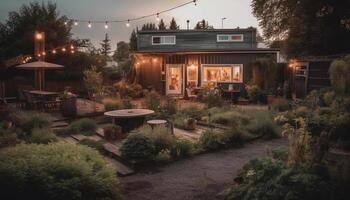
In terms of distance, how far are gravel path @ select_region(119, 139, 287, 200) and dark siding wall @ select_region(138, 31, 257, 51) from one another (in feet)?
Answer: 54.4

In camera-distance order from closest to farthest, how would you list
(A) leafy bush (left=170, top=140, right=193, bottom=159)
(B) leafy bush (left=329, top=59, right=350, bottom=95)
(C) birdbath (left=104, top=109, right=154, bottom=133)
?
(A) leafy bush (left=170, top=140, right=193, bottom=159)
(C) birdbath (left=104, top=109, right=154, bottom=133)
(B) leafy bush (left=329, top=59, right=350, bottom=95)

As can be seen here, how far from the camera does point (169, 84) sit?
20516 mm

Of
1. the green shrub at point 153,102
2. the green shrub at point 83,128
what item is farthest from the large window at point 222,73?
the green shrub at point 83,128

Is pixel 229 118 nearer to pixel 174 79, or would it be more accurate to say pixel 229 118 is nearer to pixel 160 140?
pixel 160 140

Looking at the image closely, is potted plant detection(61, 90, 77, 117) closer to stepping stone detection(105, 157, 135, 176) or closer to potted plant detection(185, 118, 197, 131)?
potted plant detection(185, 118, 197, 131)

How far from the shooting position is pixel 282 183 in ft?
13.6

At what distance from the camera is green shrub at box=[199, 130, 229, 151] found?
793cm

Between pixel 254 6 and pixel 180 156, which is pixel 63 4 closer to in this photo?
pixel 254 6

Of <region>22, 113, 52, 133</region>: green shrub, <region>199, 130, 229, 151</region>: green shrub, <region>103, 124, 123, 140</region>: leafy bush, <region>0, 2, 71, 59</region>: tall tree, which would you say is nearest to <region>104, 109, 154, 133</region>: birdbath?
<region>103, 124, 123, 140</region>: leafy bush

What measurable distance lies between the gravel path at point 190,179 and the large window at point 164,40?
659 inches

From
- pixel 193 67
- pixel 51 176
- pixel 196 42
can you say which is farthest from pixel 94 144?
pixel 196 42

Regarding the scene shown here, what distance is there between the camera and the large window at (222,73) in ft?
61.9

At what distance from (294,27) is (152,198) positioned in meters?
14.9

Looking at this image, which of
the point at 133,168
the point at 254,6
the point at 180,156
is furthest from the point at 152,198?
the point at 254,6
